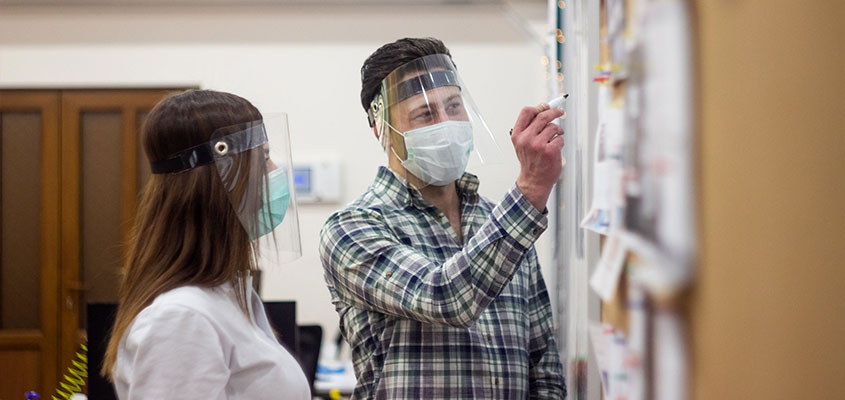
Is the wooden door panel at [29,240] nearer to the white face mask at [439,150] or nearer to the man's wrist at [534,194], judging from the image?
the white face mask at [439,150]

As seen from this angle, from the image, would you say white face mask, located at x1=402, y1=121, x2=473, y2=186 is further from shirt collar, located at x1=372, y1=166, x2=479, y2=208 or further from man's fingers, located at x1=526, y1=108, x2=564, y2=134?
man's fingers, located at x1=526, y1=108, x2=564, y2=134

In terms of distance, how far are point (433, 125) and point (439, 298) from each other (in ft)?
1.22

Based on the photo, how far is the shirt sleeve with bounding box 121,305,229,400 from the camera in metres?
1.11

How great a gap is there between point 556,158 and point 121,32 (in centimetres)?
411

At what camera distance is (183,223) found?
1.27 metres

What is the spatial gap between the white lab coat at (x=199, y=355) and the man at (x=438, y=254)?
23cm

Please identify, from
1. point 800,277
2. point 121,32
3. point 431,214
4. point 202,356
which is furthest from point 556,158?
point 121,32

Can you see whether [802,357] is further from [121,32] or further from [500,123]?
[121,32]

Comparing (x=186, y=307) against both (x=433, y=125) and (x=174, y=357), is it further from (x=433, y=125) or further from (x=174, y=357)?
(x=433, y=125)

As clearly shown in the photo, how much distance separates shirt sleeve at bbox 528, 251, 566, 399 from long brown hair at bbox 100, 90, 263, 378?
58 centimetres

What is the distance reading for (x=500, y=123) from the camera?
5.47ft

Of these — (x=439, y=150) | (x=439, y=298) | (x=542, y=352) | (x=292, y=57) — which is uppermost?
(x=292, y=57)

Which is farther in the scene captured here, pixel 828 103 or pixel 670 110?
pixel 670 110

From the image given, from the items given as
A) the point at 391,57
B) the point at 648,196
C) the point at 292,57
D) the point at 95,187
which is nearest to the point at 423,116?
the point at 391,57
